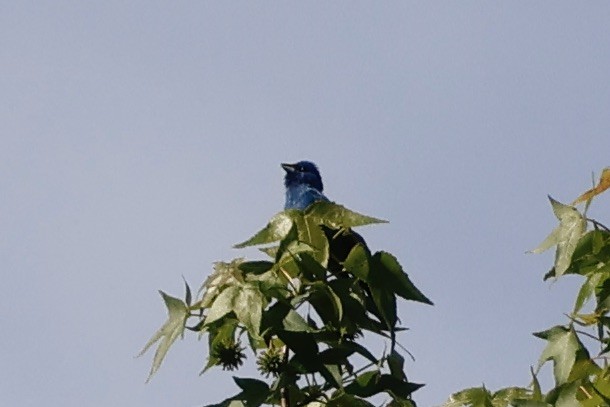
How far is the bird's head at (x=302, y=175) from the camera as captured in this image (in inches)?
606

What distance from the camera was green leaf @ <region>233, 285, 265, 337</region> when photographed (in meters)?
4.35

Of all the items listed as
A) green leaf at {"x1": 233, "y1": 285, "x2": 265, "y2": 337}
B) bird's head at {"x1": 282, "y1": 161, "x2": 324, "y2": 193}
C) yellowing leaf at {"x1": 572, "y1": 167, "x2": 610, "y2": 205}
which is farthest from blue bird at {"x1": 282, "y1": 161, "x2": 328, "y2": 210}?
green leaf at {"x1": 233, "y1": 285, "x2": 265, "y2": 337}

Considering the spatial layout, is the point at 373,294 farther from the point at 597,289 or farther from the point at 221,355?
the point at 597,289

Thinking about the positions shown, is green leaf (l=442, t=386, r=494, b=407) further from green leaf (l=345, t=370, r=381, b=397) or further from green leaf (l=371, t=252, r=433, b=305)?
green leaf (l=371, t=252, r=433, b=305)

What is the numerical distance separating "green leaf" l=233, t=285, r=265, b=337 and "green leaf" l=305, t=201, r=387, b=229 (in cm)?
46

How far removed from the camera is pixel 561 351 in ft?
16.1

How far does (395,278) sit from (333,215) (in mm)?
362

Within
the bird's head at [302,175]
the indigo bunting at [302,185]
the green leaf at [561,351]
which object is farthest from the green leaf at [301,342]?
the bird's head at [302,175]

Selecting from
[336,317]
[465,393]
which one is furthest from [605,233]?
[336,317]

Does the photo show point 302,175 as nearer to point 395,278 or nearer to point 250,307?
point 395,278

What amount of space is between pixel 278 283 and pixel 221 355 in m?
0.43

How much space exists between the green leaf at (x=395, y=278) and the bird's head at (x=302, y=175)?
34.9ft

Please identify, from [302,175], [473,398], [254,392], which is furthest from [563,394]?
[302,175]

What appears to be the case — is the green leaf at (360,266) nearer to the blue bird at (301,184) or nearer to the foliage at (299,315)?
the foliage at (299,315)
